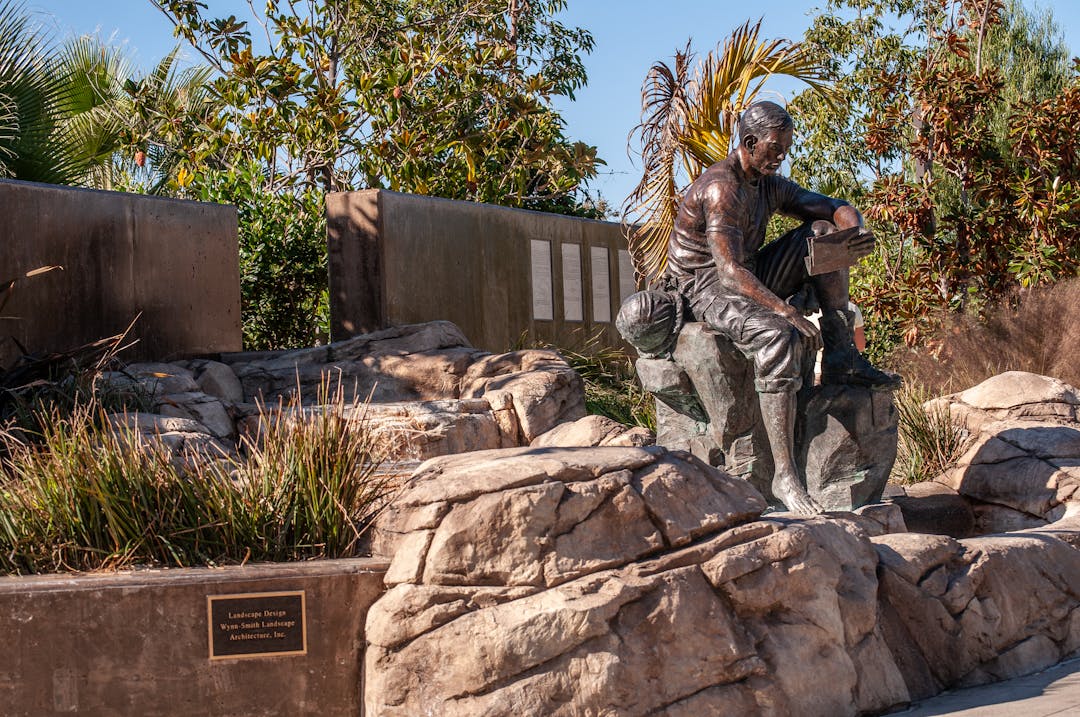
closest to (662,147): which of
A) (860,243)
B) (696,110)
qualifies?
(696,110)

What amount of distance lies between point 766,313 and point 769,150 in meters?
0.82

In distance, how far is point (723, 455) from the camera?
6.66m

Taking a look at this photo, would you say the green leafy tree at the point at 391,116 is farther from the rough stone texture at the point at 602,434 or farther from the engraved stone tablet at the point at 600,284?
the rough stone texture at the point at 602,434

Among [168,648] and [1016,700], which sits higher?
[168,648]

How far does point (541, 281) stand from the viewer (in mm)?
15094

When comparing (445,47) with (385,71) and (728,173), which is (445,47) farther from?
(728,173)

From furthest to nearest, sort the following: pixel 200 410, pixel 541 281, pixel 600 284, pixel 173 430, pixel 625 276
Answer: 1. pixel 625 276
2. pixel 600 284
3. pixel 541 281
4. pixel 200 410
5. pixel 173 430

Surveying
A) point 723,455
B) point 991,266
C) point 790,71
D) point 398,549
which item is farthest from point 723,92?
point 398,549

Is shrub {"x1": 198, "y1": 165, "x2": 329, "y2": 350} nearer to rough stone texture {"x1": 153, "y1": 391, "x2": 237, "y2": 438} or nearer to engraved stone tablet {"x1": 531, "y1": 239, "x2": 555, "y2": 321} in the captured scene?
engraved stone tablet {"x1": 531, "y1": 239, "x2": 555, "y2": 321}

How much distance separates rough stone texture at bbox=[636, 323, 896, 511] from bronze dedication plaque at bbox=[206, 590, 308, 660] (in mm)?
2560

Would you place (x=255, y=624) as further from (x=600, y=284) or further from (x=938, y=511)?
(x=600, y=284)

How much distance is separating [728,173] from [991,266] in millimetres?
8317

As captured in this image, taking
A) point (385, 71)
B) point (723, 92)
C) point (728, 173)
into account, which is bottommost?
point (728, 173)

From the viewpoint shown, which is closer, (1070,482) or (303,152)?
(1070,482)
